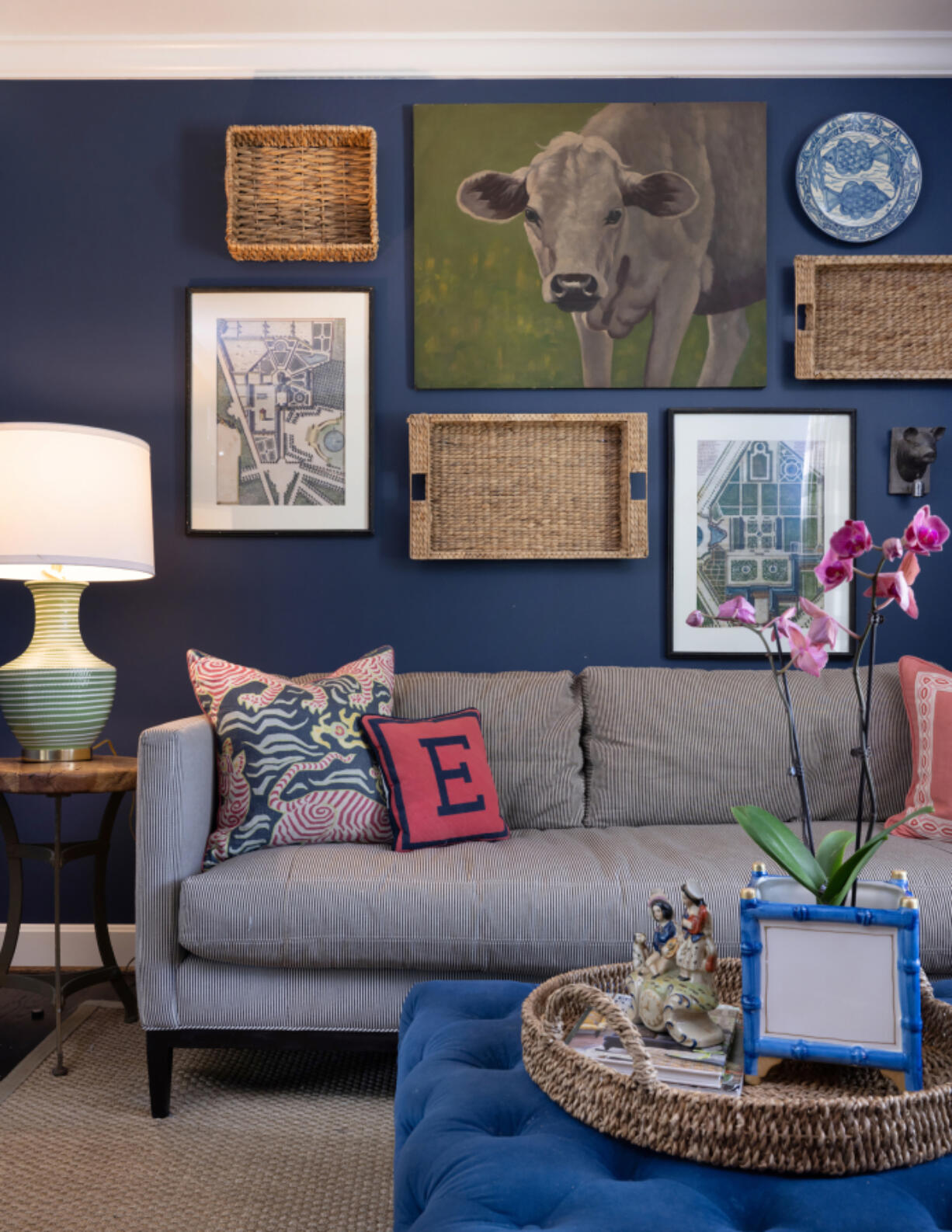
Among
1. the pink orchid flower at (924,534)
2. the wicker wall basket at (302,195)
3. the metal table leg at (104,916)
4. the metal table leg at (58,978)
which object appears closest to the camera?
the pink orchid flower at (924,534)

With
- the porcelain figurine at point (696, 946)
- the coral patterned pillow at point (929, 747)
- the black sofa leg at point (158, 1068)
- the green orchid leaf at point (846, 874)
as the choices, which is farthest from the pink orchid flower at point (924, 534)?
the black sofa leg at point (158, 1068)

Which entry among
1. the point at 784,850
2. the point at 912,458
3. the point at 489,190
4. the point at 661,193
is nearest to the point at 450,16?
the point at 489,190

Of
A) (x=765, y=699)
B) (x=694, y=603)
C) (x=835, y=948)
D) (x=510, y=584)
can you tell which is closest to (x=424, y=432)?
(x=510, y=584)

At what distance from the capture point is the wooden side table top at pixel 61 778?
6.79 ft

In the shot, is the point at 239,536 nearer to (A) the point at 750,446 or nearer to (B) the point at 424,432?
(B) the point at 424,432

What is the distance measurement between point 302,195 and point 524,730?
1800mm

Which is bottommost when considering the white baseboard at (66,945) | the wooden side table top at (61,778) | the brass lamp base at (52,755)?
the white baseboard at (66,945)

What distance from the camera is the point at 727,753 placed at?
2.34 metres

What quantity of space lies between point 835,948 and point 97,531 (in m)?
1.94

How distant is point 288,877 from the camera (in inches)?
70.6

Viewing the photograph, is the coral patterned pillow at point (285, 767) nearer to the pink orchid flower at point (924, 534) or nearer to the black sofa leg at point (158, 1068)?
the black sofa leg at point (158, 1068)

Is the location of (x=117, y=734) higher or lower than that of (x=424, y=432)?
lower

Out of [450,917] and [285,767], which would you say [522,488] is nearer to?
[285,767]

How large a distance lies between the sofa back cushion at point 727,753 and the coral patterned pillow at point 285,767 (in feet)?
2.09
